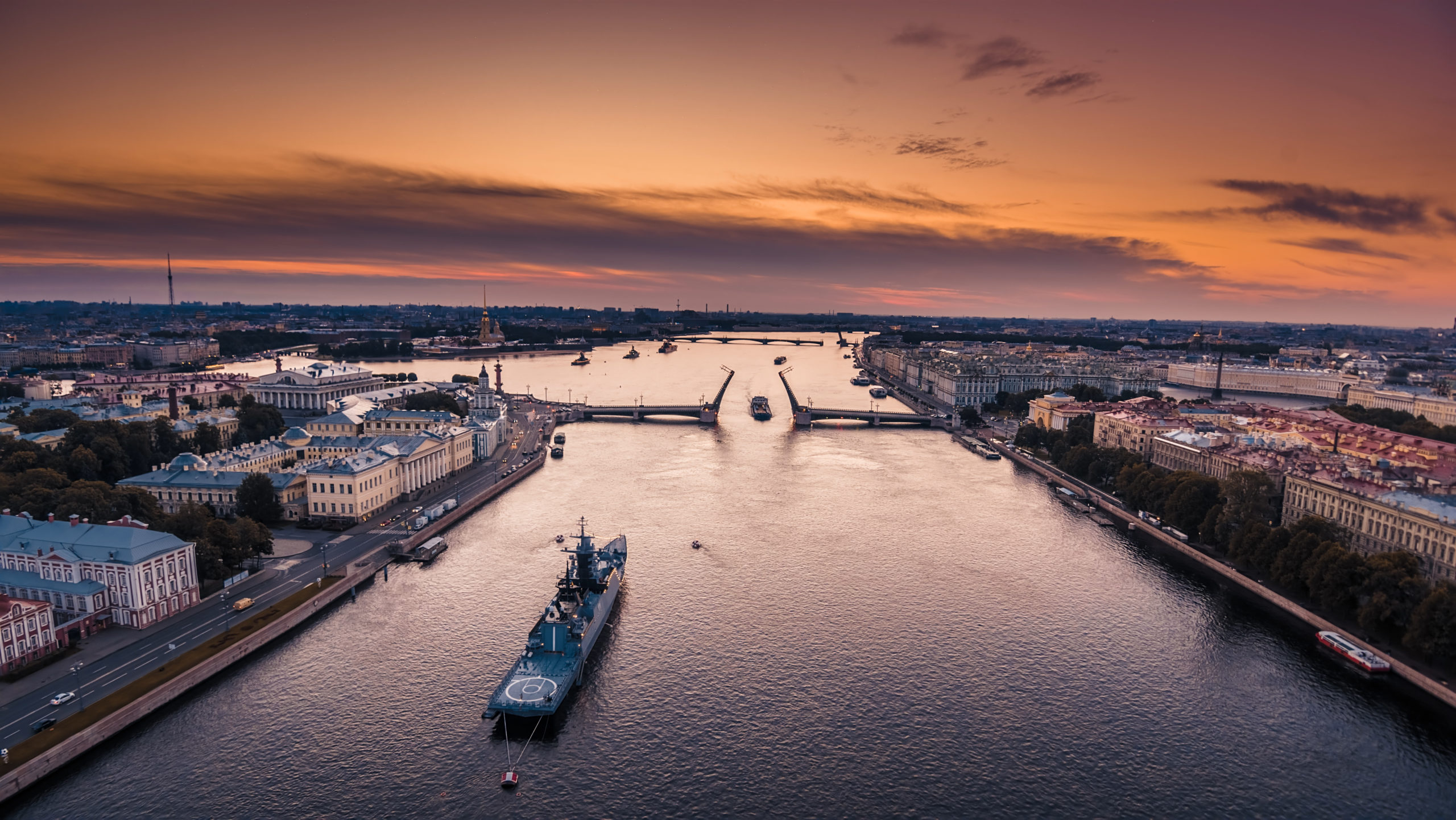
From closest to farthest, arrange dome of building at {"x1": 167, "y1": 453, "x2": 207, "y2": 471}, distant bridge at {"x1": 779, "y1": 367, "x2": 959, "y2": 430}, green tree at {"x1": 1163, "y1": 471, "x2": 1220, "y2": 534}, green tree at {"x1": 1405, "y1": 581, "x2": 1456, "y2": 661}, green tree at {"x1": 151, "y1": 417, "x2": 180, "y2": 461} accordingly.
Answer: green tree at {"x1": 1405, "y1": 581, "x2": 1456, "y2": 661} < green tree at {"x1": 1163, "y1": 471, "x2": 1220, "y2": 534} < dome of building at {"x1": 167, "y1": 453, "x2": 207, "y2": 471} < green tree at {"x1": 151, "y1": 417, "x2": 180, "y2": 461} < distant bridge at {"x1": 779, "y1": 367, "x2": 959, "y2": 430}

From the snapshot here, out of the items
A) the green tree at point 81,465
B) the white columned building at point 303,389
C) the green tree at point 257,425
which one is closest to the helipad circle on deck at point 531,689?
the green tree at point 81,465

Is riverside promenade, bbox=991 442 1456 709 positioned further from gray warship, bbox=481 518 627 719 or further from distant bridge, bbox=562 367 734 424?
distant bridge, bbox=562 367 734 424

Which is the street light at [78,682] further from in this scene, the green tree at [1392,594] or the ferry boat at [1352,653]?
the green tree at [1392,594]

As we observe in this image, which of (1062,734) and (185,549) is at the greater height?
(185,549)

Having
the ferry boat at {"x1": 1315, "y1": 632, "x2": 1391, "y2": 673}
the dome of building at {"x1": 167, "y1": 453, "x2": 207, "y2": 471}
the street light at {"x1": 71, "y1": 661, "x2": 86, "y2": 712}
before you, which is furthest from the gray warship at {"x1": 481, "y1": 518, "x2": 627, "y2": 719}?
the ferry boat at {"x1": 1315, "y1": 632, "x2": 1391, "y2": 673}

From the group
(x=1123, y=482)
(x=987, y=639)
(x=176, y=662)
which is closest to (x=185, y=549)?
(x=176, y=662)

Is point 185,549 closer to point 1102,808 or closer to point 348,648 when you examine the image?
point 348,648

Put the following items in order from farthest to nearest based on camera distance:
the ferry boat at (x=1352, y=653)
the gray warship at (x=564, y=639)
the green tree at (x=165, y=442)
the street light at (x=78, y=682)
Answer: the green tree at (x=165, y=442), the ferry boat at (x=1352, y=653), the gray warship at (x=564, y=639), the street light at (x=78, y=682)
